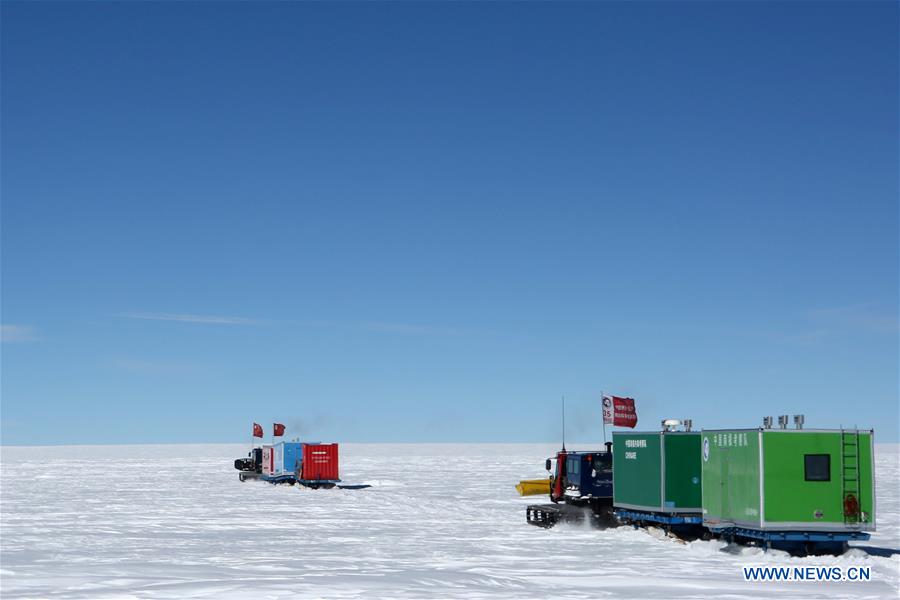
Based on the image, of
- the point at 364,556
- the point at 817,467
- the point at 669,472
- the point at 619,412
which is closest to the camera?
the point at 817,467

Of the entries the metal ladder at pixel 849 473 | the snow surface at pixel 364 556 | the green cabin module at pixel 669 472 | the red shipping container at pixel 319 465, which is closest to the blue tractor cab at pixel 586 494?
the snow surface at pixel 364 556

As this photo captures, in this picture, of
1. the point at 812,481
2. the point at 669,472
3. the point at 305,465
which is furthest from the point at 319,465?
the point at 812,481

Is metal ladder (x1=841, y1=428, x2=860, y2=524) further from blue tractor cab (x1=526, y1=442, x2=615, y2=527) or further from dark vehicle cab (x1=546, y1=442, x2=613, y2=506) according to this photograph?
dark vehicle cab (x1=546, y1=442, x2=613, y2=506)

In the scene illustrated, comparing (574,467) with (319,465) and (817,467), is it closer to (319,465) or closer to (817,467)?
(817,467)

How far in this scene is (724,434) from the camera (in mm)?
26391

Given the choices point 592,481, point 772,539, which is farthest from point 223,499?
point 772,539

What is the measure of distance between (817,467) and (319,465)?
125ft

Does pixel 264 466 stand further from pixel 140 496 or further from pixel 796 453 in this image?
pixel 796 453

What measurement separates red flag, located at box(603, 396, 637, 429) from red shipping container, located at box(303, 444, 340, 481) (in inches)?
1052

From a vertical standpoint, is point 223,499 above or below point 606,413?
below

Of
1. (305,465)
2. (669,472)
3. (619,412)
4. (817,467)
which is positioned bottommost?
(305,465)

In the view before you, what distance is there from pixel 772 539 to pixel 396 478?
50121 millimetres

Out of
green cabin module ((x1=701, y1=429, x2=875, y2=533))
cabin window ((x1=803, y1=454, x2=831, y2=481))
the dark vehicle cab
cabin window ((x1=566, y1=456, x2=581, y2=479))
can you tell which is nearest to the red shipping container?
cabin window ((x1=566, y1=456, x2=581, y2=479))

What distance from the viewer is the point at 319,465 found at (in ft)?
192
